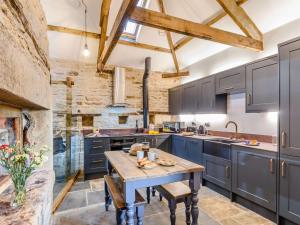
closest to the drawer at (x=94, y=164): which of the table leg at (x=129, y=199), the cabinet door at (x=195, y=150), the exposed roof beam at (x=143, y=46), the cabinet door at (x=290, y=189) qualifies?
the cabinet door at (x=195, y=150)

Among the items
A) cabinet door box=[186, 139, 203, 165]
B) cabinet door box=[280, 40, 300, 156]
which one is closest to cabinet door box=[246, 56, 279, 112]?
cabinet door box=[280, 40, 300, 156]

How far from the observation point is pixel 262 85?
111 inches

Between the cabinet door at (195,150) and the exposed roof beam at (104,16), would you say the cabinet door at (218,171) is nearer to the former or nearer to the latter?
the cabinet door at (195,150)

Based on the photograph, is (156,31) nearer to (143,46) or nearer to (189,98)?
(143,46)

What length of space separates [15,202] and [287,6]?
13.6 ft

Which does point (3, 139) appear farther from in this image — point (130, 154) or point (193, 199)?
point (193, 199)

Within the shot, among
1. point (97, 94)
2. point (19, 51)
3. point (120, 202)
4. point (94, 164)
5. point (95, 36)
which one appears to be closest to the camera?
point (19, 51)

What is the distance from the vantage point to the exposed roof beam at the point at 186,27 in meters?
2.54

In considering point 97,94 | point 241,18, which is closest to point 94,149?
point 97,94

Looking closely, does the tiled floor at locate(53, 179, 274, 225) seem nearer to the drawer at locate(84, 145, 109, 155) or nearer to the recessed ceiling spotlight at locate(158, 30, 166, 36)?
the drawer at locate(84, 145, 109, 155)

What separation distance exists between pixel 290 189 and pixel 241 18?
2764mm

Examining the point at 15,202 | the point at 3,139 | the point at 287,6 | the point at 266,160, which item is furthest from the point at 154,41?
the point at 15,202

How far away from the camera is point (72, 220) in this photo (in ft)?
7.98

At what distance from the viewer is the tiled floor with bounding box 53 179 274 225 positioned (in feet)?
7.86
